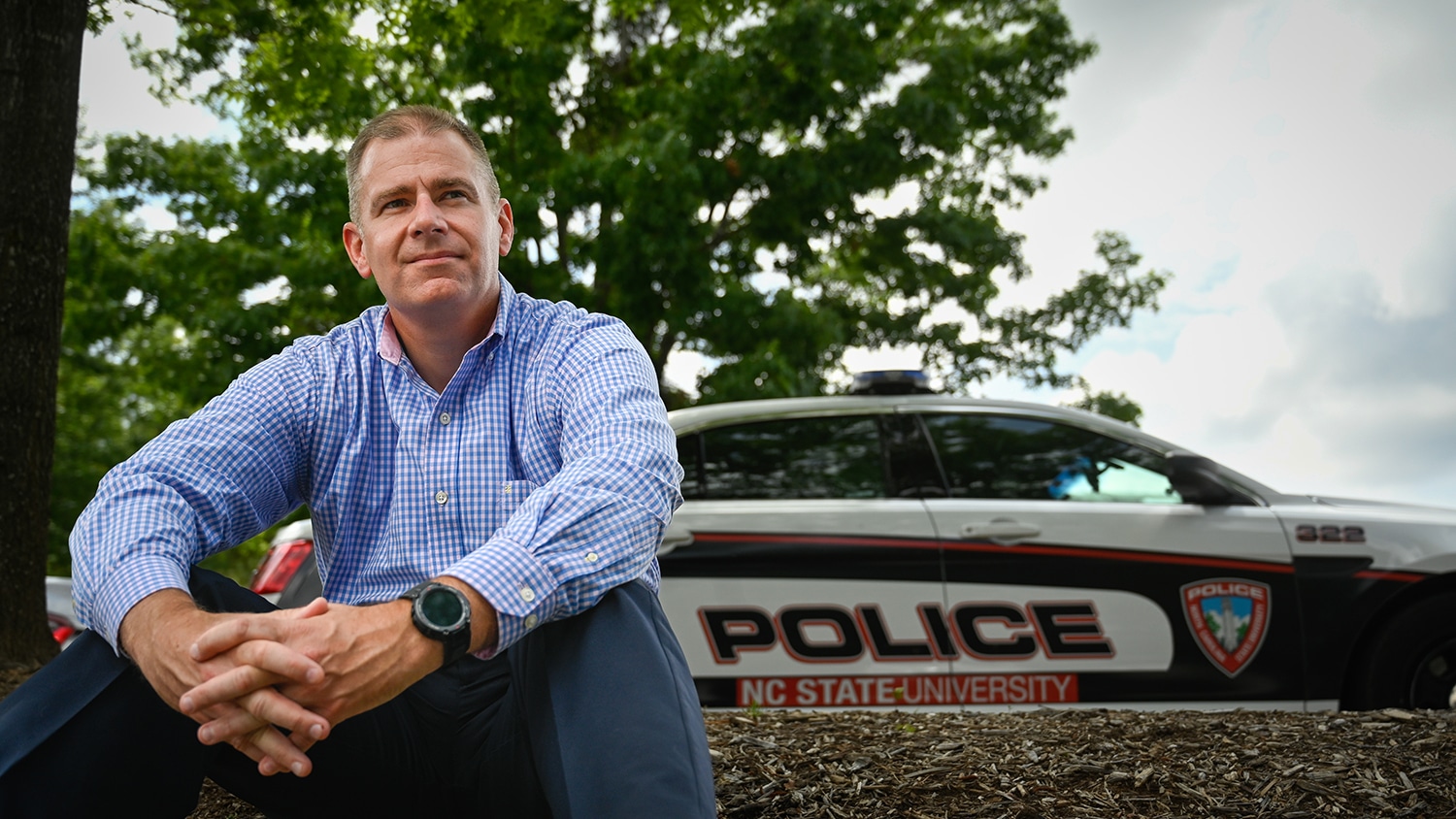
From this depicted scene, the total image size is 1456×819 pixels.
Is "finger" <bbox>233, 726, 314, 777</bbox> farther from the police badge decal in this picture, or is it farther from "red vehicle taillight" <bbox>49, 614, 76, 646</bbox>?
"red vehicle taillight" <bbox>49, 614, 76, 646</bbox>

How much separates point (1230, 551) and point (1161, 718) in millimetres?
1515

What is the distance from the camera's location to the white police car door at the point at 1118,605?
4664mm

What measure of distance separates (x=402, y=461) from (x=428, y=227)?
48cm

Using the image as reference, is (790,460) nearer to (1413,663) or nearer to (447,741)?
(1413,663)

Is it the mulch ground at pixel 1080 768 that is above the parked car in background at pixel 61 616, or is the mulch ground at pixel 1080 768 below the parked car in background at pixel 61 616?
below

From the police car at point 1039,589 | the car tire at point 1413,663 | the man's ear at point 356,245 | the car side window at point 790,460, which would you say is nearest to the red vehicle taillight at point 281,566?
the police car at point 1039,589

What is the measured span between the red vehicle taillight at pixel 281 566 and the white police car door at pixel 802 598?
1394mm

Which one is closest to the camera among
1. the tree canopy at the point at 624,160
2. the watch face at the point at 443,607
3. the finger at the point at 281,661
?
the finger at the point at 281,661

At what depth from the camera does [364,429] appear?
2.32m

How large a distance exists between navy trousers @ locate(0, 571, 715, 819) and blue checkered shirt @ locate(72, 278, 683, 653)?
106 millimetres

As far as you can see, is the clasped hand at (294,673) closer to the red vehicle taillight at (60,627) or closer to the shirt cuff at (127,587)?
the shirt cuff at (127,587)

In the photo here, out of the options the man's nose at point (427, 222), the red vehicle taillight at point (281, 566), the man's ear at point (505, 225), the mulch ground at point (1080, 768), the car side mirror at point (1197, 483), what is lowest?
the mulch ground at point (1080, 768)

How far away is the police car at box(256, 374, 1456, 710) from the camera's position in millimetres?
4621

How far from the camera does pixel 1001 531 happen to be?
479 centimetres
